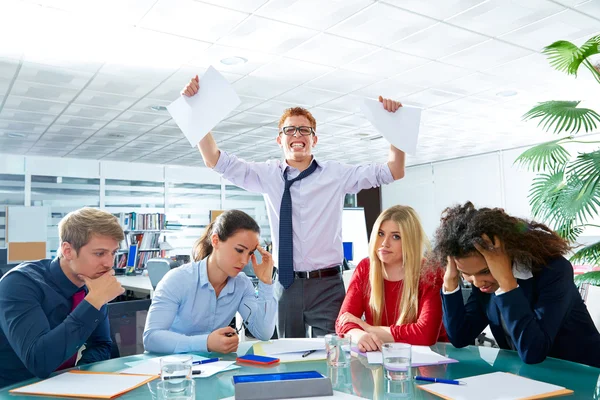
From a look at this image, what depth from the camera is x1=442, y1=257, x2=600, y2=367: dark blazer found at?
145 cm

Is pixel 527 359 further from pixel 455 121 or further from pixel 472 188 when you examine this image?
pixel 472 188

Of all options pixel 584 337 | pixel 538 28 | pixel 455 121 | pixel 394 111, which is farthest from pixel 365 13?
pixel 455 121

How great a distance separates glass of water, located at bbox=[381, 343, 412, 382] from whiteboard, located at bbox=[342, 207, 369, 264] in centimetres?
682

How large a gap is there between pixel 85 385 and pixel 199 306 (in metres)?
0.69

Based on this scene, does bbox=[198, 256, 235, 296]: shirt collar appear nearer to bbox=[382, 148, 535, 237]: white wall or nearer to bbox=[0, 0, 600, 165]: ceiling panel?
bbox=[0, 0, 600, 165]: ceiling panel

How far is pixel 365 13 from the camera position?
3.59 meters

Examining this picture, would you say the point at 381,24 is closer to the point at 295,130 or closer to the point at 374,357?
the point at 295,130

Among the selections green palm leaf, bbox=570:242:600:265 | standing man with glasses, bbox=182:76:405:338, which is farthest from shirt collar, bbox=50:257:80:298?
green palm leaf, bbox=570:242:600:265

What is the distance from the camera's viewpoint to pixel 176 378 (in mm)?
1163

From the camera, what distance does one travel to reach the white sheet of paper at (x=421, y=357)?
1459 mm

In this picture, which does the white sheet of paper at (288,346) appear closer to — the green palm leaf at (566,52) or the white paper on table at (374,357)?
the white paper on table at (374,357)

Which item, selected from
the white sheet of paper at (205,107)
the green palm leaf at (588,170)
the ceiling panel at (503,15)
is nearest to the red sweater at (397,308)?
the white sheet of paper at (205,107)

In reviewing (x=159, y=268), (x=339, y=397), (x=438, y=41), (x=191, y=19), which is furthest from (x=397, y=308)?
(x=159, y=268)

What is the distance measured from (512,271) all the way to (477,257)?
129 mm
